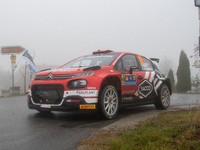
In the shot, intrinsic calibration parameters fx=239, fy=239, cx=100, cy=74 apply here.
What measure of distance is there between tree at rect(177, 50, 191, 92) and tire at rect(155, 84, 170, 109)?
23515 millimetres

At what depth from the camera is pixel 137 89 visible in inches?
239

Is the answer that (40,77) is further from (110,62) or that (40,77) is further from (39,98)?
(110,62)

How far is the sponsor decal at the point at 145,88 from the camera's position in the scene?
6.21m

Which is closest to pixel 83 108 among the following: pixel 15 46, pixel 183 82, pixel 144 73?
pixel 144 73

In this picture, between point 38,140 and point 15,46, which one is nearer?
point 38,140

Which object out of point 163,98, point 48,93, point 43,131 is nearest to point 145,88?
point 163,98

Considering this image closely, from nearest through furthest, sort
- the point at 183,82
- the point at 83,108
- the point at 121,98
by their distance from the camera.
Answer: the point at 83,108 < the point at 121,98 < the point at 183,82

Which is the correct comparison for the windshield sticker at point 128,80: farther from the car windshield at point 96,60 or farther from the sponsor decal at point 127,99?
the car windshield at point 96,60

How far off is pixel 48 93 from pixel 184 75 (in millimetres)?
26958

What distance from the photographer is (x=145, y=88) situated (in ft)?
21.1

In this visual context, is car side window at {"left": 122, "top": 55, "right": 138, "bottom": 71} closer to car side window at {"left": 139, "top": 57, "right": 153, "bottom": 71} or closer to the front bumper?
car side window at {"left": 139, "top": 57, "right": 153, "bottom": 71}

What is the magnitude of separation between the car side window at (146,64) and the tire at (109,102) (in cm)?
176

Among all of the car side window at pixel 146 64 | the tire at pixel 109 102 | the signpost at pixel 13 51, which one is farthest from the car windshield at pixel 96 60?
the signpost at pixel 13 51

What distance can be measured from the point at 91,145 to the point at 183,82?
28353 mm
